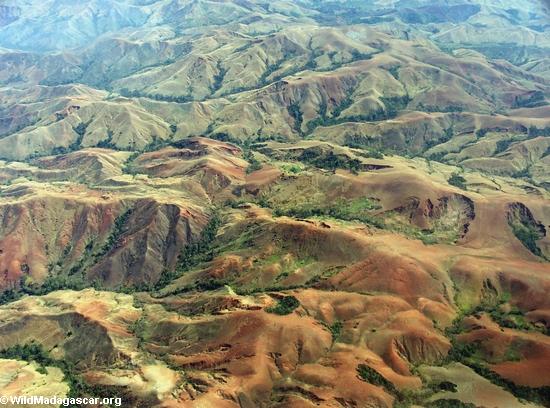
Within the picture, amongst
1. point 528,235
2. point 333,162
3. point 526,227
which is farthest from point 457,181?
point 333,162

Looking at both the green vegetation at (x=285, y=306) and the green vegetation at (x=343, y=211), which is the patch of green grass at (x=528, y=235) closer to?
the green vegetation at (x=343, y=211)

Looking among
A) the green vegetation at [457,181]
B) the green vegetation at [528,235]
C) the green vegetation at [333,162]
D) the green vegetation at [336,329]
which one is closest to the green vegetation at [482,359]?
the green vegetation at [336,329]

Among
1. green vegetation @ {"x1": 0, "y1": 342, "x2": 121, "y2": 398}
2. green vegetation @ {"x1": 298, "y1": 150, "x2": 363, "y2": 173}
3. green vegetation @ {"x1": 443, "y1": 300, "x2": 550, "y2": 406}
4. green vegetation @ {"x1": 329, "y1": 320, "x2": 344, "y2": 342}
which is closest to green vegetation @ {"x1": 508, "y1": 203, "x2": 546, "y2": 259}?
green vegetation @ {"x1": 443, "y1": 300, "x2": 550, "y2": 406}

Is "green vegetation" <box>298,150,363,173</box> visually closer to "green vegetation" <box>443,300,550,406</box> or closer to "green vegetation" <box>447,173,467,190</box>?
"green vegetation" <box>447,173,467,190</box>

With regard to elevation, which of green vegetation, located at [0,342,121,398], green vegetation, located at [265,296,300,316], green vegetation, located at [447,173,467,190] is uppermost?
green vegetation, located at [265,296,300,316]

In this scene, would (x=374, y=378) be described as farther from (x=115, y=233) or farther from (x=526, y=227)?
(x=115, y=233)

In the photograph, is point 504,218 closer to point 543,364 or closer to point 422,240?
point 422,240

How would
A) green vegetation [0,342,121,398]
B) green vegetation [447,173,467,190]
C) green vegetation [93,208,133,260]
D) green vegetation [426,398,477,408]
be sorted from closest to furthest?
green vegetation [426,398,477,408] → green vegetation [0,342,121,398] → green vegetation [93,208,133,260] → green vegetation [447,173,467,190]
